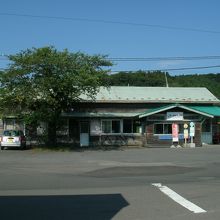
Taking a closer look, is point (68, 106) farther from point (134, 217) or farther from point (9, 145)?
point (134, 217)

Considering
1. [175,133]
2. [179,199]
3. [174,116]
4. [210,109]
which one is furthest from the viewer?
[210,109]

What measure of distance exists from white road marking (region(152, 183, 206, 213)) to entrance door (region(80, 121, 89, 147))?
93.8 feet

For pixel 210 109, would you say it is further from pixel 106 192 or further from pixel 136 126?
pixel 106 192

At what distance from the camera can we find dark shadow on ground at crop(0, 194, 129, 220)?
10367 millimetres

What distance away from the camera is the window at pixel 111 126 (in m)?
45.1

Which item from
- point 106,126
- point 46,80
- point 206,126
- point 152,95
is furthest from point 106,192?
point 152,95

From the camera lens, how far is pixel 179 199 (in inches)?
492

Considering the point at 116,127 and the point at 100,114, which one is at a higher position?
the point at 100,114

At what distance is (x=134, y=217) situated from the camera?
33.0 feet

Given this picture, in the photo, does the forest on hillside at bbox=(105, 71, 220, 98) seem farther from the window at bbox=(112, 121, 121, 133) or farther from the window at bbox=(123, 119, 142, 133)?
the window at bbox=(112, 121, 121, 133)

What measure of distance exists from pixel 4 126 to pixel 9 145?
728cm

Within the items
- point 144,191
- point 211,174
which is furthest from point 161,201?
point 211,174

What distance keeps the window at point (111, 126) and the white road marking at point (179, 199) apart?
2941 cm

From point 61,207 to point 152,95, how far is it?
37640mm
